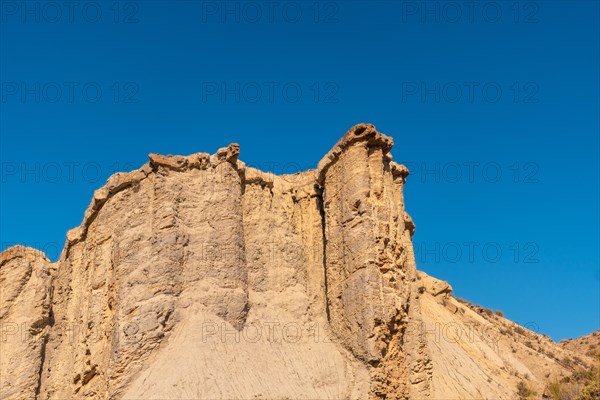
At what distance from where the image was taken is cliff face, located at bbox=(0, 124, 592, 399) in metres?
17.8

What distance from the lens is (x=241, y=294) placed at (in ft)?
63.9

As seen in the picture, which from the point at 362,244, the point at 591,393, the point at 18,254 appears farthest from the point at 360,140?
the point at 18,254

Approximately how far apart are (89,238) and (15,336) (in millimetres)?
5651

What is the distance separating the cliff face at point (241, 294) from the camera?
58.5 ft

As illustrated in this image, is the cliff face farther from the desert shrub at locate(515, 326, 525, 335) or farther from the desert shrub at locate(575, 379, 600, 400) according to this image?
the desert shrub at locate(515, 326, 525, 335)

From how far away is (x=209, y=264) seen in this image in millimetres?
19438

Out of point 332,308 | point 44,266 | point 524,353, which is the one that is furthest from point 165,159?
point 524,353

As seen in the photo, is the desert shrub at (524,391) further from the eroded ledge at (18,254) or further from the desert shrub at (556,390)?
the eroded ledge at (18,254)

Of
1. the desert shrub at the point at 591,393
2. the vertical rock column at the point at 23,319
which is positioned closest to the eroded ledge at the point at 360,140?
the desert shrub at the point at 591,393

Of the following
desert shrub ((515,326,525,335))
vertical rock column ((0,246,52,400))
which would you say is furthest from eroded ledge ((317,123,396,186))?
desert shrub ((515,326,525,335))

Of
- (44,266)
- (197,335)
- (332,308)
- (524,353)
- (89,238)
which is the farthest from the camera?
(524,353)

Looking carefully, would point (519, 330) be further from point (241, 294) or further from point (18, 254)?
point (18, 254)

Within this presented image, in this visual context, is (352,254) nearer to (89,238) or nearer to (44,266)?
(89,238)

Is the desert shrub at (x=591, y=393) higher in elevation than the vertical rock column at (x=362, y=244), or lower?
lower
